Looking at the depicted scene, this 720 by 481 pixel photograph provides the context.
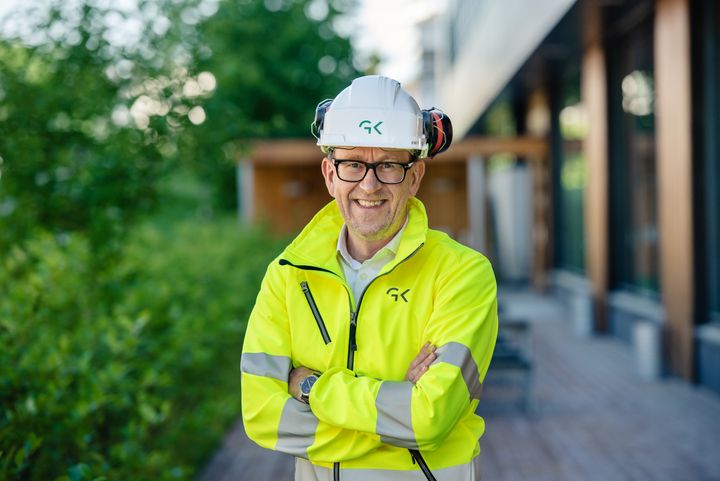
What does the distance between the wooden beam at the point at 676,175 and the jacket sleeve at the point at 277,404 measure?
621 centimetres

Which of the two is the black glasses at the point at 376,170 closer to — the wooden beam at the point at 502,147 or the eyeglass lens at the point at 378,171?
the eyeglass lens at the point at 378,171

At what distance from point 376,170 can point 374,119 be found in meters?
0.14

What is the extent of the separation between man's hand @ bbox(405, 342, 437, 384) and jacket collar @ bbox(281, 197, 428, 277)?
0.74 ft

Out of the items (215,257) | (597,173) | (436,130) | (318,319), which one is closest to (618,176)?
(597,173)

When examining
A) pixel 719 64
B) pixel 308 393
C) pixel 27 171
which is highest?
pixel 719 64

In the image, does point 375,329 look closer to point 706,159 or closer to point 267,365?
point 267,365

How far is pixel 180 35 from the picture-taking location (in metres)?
6.83

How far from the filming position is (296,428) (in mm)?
2203

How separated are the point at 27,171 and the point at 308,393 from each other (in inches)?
193

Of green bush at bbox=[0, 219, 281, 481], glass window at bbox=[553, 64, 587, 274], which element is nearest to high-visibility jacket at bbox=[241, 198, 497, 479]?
green bush at bbox=[0, 219, 281, 481]

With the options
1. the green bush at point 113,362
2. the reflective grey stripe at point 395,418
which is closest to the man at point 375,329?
the reflective grey stripe at point 395,418

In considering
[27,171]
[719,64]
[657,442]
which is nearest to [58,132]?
[27,171]

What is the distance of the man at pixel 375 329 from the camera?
2104 mm

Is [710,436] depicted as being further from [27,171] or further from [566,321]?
[566,321]
